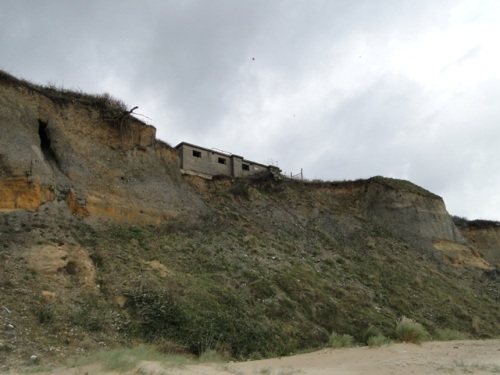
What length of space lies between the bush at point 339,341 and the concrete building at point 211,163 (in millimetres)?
11378

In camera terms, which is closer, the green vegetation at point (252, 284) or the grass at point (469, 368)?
the grass at point (469, 368)

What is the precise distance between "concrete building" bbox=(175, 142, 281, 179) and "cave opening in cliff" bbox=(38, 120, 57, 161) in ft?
23.1

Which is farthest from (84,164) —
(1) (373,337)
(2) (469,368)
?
(2) (469,368)

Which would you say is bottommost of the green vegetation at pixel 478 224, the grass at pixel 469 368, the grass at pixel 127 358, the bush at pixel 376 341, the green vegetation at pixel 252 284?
the grass at pixel 469 368

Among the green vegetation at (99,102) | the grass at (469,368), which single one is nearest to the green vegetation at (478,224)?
the grass at (469,368)

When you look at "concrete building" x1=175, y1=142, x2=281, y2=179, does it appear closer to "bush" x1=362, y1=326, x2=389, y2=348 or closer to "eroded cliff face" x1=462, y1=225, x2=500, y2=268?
"bush" x1=362, y1=326, x2=389, y2=348

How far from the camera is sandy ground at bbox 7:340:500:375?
32.2 feet

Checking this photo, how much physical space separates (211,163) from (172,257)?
9.62 meters

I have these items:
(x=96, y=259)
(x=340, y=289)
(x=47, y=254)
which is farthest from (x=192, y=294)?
(x=340, y=289)

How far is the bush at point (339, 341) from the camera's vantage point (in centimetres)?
1470

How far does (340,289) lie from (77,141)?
1168 cm

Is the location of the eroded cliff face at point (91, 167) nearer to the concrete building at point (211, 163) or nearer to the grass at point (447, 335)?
the concrete building at point (211, 163)

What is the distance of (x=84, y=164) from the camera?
58.1 ft

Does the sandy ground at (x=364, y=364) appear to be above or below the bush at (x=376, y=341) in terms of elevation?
below
